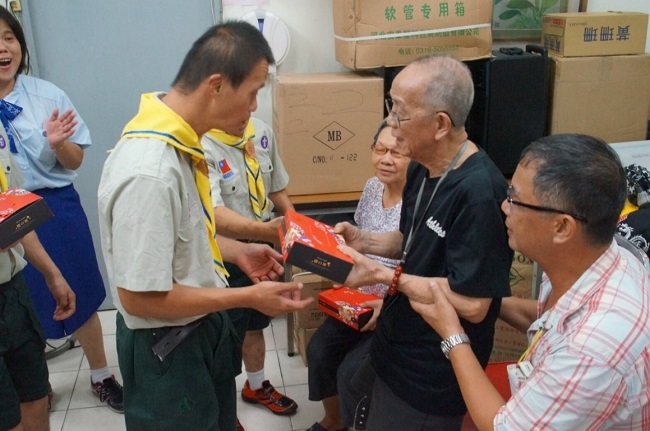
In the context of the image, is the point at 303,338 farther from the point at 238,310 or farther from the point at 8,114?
the point at 8,114

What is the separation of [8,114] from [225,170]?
0.97 m

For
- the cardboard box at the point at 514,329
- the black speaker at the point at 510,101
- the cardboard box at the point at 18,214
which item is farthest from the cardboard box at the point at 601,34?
the cardboard box at the point at 18,214

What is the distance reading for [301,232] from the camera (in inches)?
60.2

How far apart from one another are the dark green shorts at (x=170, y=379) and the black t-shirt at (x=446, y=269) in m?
0.50

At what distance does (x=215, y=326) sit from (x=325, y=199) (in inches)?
55.9

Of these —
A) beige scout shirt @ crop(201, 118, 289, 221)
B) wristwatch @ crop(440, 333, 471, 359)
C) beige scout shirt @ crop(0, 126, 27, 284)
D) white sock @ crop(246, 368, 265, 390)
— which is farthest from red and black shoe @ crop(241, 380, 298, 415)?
wristwatch @ crop(440, 333, 471, 359)

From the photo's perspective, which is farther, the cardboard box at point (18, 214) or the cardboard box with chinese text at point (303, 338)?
the cardboard box with chinese text at point (303, 338)

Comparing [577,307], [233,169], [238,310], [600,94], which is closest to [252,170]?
[233,169]

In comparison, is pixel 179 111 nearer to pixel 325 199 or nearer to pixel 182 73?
pixel 182 73

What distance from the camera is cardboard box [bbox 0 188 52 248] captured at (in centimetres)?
164

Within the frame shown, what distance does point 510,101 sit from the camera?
9.59 feet

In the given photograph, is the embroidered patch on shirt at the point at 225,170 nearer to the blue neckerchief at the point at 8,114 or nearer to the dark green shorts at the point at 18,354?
the dark green shorts at the point at 18,354

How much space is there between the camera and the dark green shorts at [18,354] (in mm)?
1823

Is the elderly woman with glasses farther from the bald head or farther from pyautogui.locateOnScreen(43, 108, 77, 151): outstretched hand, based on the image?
pyautogui.locateOnScreen(43, 108, 77, 151): outstretched hand
